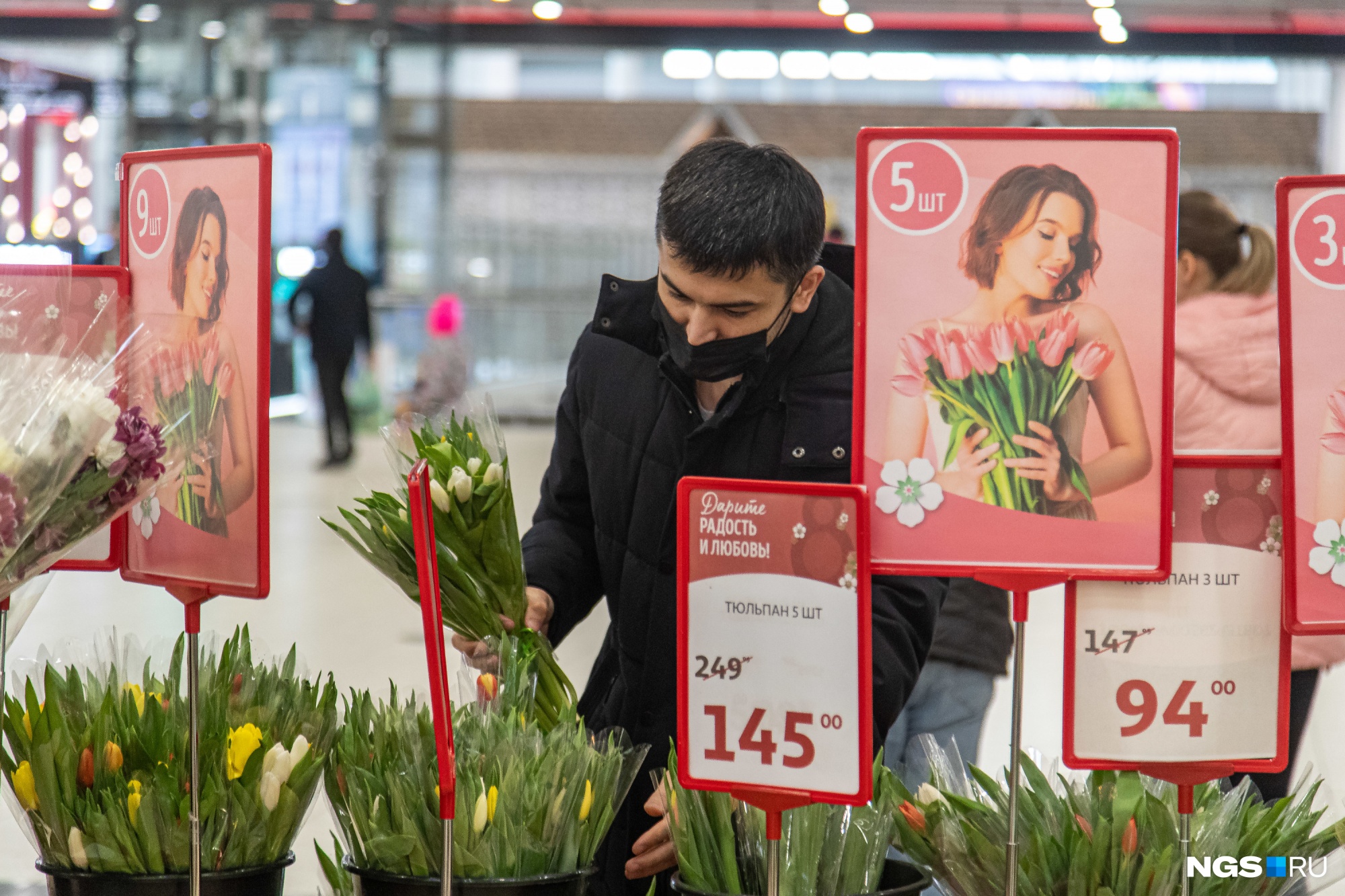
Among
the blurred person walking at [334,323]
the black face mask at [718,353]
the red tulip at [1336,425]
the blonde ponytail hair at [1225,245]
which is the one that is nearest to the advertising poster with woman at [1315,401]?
the red tulip at [1336,425]

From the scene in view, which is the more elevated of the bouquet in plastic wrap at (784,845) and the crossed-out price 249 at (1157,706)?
the crossed-out price 249 at (1157,706)

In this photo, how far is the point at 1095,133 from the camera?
125 centimetres

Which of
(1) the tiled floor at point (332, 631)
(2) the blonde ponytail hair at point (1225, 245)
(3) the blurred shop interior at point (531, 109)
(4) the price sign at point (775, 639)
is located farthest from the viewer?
(3) the blurred shop interior at point (531, 109)

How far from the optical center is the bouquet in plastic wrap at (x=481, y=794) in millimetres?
1319

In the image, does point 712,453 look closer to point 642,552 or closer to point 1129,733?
point 642,552

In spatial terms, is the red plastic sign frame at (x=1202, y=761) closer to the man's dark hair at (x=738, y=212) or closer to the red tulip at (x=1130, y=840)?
the red tulip at (x=1130, y=840)

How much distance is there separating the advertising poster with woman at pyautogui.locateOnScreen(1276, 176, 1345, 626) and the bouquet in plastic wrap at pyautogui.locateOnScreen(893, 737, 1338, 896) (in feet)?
0.79

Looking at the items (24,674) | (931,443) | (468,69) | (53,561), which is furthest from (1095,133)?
(468,69)

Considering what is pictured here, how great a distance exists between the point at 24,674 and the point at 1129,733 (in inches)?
49.2

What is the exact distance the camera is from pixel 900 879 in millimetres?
1349

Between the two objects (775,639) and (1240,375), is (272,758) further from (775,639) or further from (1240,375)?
(1240,375)

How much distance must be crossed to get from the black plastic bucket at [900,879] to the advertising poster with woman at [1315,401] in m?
0.43

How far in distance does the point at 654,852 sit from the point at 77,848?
1.95 feet

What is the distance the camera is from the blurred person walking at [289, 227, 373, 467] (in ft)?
32.9
